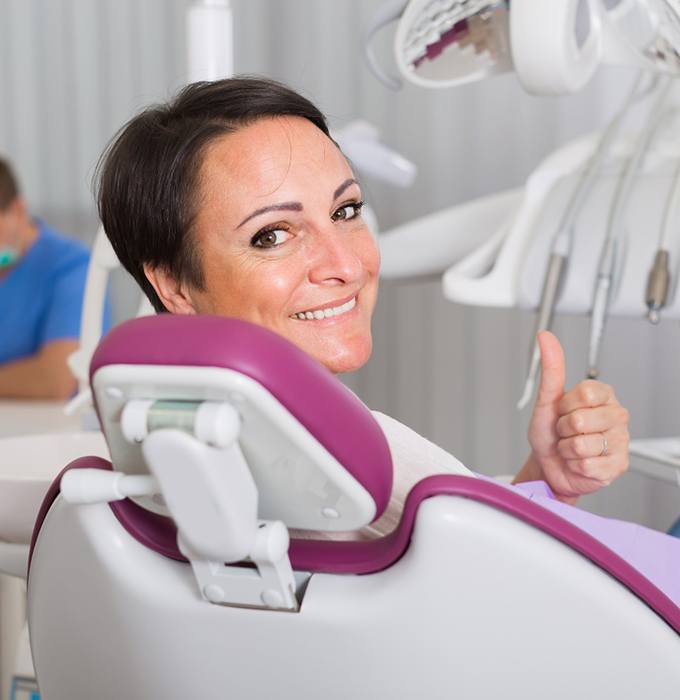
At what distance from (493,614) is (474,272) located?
78cm

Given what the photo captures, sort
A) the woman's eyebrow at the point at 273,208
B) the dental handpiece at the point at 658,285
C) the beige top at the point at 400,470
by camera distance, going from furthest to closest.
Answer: the dental handpiece at the point at 658,285 → the woman's eyebrow at the point at 273,208 → the beige top at the point at 400,470

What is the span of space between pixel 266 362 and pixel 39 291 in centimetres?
198

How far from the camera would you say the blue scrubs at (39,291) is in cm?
232

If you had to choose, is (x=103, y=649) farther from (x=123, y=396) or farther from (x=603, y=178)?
(x=603, y=178)

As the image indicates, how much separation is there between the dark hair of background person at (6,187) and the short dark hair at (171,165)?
4.98 ft

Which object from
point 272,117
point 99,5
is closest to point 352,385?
point 99,5

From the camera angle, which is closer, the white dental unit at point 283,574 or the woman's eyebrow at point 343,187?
the white dental unit at point 283,574

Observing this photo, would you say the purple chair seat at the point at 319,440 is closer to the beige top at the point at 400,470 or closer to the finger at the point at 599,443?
the beige top at the point at 400,470

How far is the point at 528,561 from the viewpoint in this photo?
536 millimetres

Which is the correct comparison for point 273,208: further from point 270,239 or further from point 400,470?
point 400,470

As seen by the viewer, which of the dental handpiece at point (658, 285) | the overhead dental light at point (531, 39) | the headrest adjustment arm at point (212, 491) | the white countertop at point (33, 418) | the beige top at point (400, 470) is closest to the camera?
the headrest adjustment arm at point (212, 491)

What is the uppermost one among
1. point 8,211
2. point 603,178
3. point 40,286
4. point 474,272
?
point 603,178

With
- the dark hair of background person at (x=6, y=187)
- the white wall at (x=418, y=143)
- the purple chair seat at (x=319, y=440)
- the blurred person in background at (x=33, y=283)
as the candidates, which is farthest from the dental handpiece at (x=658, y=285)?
the dark hair of background person at (x=6, y=187)

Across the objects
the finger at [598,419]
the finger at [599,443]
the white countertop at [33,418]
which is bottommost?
the white countertop at [33,418]
